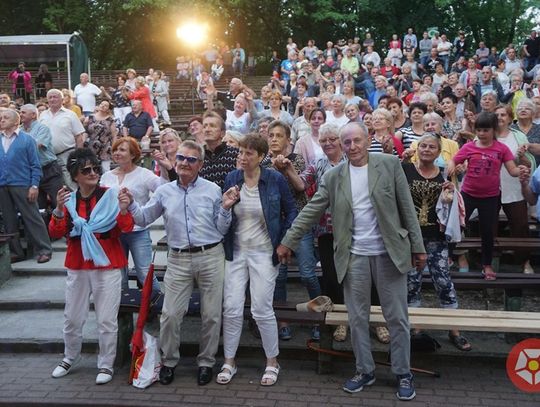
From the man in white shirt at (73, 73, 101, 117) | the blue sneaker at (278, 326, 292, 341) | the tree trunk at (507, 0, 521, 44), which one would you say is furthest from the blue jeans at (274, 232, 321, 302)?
the tree trunk at (507, 0, 521, 44)

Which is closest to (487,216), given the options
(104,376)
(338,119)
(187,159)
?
(338,119)

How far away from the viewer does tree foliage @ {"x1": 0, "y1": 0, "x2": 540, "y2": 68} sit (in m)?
31.0

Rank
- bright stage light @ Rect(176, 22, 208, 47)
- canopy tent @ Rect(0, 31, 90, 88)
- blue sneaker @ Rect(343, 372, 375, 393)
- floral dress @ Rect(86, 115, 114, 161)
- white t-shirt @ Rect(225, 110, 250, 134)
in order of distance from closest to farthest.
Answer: blue sneaker @ Rect(343, 372, 375, 393) → white t-shirt @ Rect(225, 110, 250, 134) → floral dress @ Rect(86, 115, 114, 161) → canopy tent @ Rect(0, 31, 90, 88) → bright stage light @ Rect(176, 22, 208, 47)

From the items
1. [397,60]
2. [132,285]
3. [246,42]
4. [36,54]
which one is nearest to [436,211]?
[132,285]

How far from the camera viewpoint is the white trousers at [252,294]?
197 inches

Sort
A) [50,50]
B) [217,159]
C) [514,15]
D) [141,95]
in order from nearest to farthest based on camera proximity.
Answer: [217,159]
[141,95]
[50,50]
[514,15]

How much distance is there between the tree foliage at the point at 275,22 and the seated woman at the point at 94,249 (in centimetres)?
2596

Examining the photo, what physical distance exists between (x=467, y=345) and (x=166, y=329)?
261cm

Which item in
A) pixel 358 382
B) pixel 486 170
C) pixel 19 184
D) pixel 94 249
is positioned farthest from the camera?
pixel 19 184

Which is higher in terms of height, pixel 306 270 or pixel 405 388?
pixel 306 270

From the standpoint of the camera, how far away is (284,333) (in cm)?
579

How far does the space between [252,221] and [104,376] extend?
1765mm

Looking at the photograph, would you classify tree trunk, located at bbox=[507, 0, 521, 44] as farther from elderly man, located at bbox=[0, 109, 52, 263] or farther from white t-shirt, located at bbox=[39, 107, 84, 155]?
elderly man, located at bbox=[0, 109, 52, 263]

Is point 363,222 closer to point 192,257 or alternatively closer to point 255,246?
point 255,246
